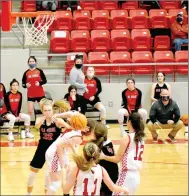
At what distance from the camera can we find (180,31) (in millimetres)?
14781

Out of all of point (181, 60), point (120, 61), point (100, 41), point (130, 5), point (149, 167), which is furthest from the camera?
point (130, 5)

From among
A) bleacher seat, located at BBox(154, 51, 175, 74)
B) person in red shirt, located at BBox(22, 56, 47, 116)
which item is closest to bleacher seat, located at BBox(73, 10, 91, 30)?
bleacher seat, located at BBox(154, 51, 175, 74)

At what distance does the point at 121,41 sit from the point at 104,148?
8401 millimetres

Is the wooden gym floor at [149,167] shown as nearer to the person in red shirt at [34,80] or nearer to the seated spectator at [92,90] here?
the seated spectator at [92,90]

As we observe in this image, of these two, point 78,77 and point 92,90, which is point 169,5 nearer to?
point 92,90

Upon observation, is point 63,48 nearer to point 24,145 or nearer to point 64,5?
point 64,5

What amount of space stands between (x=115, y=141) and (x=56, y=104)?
439 centimetres

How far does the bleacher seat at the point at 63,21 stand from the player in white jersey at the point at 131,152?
28.7 feet

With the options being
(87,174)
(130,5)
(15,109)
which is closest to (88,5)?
(130,5)

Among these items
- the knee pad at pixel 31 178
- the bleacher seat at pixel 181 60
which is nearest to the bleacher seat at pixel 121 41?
the bleacher seat at pixel 181 60

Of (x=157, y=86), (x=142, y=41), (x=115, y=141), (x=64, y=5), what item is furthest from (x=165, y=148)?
(x=64, y=5)

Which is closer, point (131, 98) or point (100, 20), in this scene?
point (131, 98)

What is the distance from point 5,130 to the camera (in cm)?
1298

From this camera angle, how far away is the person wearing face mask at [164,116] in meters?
11.9
